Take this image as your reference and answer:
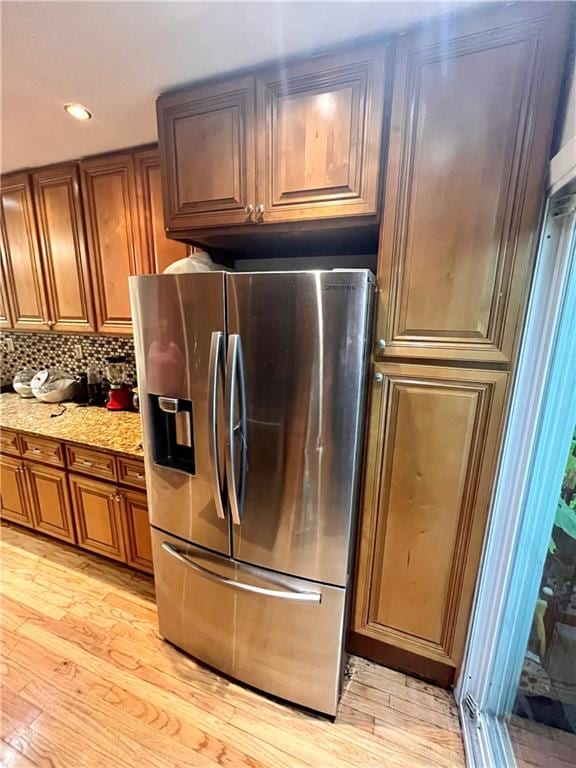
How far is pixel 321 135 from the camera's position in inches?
46.1

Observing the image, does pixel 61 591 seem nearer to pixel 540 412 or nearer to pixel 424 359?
pixel 424 359

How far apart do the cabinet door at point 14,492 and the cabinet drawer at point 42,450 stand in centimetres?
15

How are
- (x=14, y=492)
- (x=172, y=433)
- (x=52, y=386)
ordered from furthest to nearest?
(x=52, y=386)
(x=14, y=492)
(x=172, y=433)

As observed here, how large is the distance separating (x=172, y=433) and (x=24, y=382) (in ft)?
6.93

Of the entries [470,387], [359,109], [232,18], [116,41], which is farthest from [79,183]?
[470,387]

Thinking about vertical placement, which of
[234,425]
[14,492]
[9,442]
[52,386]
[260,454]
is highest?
[234,425]

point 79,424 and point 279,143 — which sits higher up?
point 279,143

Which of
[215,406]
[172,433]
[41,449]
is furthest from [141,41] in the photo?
[41,449]

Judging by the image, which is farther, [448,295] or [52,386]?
[52,386]

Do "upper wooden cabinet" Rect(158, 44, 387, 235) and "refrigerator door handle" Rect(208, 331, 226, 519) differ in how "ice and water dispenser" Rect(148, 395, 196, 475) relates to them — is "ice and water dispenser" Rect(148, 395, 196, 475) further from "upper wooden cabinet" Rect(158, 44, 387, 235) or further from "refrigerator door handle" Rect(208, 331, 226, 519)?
"upper wooden cabinet" Rect(158, 44, 387, 235)

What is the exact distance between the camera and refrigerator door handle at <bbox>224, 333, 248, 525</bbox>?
114cm

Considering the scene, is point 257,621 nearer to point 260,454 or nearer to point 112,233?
point 260,454

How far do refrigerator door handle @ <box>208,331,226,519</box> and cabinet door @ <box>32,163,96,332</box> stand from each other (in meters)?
1.44

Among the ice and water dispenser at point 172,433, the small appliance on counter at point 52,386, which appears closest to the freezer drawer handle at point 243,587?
the ice and water dispenser at point 172,433
